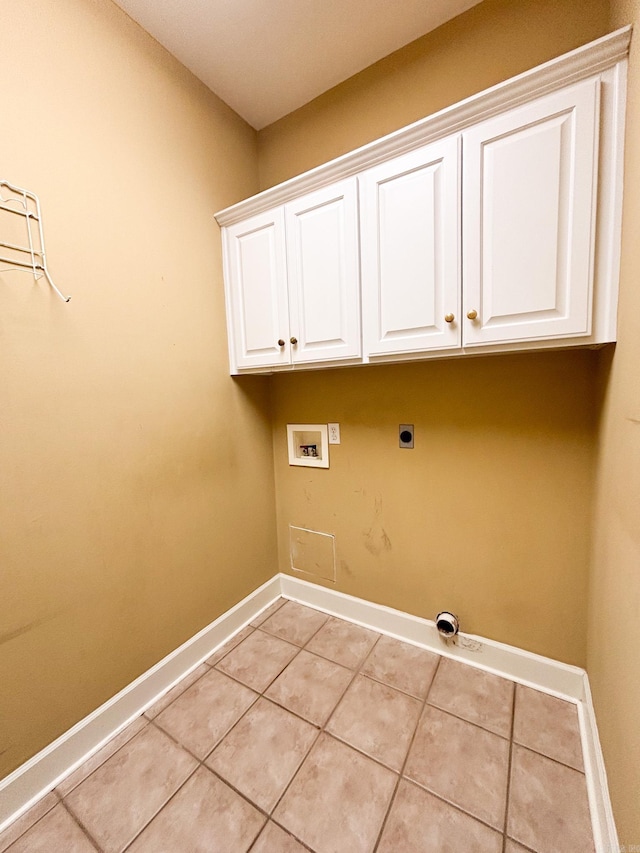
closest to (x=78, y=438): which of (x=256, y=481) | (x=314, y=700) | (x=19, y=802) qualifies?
(x=256, y=481)

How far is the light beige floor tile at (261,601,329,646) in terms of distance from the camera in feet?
5.75

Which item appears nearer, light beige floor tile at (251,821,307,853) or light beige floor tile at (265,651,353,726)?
light beige floor tile at (251,821,307,853)

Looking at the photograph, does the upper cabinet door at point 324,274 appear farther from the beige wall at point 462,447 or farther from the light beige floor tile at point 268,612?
the light beige floor tile at point 268,612

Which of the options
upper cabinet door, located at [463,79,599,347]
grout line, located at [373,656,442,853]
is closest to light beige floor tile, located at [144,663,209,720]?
grout line, located at [373,656,442,853]

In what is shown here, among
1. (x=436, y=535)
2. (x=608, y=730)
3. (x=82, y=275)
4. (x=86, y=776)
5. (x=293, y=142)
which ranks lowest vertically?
(x=86, y=776)

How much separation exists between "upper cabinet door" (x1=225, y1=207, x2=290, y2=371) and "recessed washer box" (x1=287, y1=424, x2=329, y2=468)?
0.46 m

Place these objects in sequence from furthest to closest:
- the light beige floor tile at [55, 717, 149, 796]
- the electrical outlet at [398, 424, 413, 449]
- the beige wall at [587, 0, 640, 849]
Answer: the electrical outlet at [398, 424, 413, 449] → the light beige floor tile at [55, 717, 149, 796] → the beige wall at [587, 0, 640, 849]

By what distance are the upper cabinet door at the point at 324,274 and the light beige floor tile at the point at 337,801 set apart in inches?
57.2

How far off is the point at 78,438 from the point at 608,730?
1.88 metres

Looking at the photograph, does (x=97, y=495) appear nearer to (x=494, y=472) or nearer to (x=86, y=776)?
(x=86, y=776)

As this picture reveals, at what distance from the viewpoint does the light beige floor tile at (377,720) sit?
117 cm

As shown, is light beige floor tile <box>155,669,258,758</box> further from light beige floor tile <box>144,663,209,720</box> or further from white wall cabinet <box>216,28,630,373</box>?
white wall cabinet <box>216,28,630,373</box>

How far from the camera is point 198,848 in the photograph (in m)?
0.93

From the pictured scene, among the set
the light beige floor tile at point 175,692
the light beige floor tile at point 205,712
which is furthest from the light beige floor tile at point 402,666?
the light beige floor tile at point 175,692
